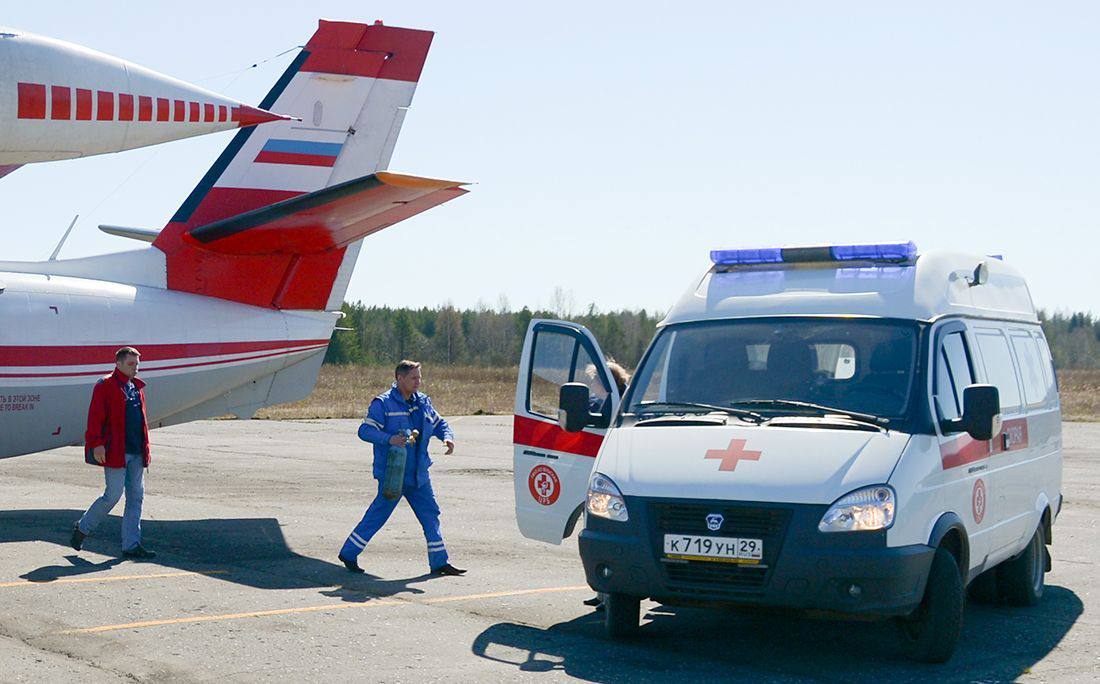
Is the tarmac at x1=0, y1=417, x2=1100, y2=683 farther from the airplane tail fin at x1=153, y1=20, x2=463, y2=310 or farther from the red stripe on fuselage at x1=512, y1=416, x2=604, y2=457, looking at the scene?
the airplane tail fin at x1=153, y1=20, x2=463, y2=310

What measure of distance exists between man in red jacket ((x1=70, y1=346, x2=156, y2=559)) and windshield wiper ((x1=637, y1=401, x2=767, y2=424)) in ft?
17.1

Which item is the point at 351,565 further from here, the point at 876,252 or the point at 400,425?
the point at 876,252

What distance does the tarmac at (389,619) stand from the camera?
7211 millimetres

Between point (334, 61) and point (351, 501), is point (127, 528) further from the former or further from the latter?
point (334, 61)

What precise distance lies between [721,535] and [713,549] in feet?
0.30

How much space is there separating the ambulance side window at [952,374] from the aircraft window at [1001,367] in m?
0.41

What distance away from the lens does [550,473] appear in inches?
360

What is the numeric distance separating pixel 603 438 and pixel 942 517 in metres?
2.38

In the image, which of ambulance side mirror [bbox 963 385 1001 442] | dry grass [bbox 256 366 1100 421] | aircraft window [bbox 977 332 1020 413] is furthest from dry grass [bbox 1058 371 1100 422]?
ambulance side mirror [bbox 963 385 1001 442]

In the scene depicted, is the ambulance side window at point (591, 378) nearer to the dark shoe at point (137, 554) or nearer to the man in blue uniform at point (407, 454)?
the man in blue uniform at point (407, 454)

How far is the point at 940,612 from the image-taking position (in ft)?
24.2

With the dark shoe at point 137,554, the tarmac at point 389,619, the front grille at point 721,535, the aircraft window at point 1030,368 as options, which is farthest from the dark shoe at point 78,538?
the aircraft window at point 1030,368

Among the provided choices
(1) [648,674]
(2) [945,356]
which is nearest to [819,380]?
(2) [945,356]

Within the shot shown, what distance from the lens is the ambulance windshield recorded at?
781 centimetres
